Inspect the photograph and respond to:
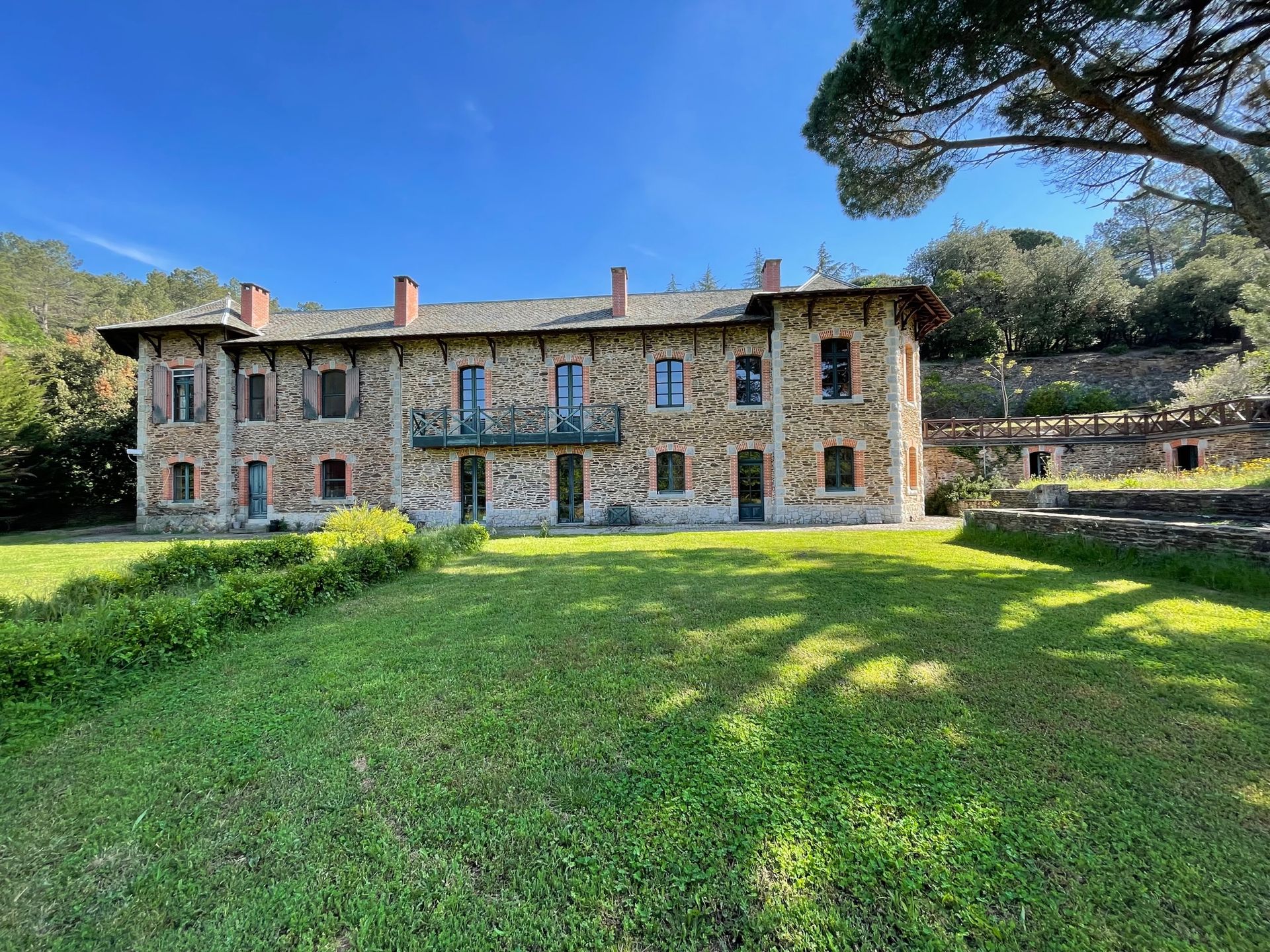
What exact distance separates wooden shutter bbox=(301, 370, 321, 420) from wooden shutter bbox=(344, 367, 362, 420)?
95cm

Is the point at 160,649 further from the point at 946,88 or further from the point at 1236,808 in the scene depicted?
the point at 946,88

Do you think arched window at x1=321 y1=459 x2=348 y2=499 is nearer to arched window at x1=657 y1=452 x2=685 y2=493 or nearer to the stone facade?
the stone facade

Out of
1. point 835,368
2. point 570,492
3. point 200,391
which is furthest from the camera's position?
point 200,391

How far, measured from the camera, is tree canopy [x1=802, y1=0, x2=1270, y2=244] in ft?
19.1

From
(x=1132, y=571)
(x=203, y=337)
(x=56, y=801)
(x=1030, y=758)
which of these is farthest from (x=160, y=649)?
(x=203, y=337)

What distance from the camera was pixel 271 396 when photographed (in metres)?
15.2

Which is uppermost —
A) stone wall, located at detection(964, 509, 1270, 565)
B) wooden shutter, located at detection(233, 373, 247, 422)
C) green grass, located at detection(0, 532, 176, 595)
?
wooden shutter, located at detection(233, 373, 247, 422)

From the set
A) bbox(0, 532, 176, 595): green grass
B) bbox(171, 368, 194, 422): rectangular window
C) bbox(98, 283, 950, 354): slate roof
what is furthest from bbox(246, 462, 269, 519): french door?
bbox(98, 283, 950, 354): slate roof

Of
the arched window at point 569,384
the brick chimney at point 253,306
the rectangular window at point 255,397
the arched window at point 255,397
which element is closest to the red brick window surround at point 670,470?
the arched window at point 569,384

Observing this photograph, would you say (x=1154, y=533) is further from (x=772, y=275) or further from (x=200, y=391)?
(x=200, y=391)

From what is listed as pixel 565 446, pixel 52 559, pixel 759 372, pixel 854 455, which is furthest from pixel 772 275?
pixel 52 559

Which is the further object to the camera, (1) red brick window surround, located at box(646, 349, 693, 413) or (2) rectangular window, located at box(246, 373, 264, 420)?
(2) rectangular window, located at box(246, 373, 264, 420)

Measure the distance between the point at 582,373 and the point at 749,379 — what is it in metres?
4.95

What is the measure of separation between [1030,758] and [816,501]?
1184 centimetres
